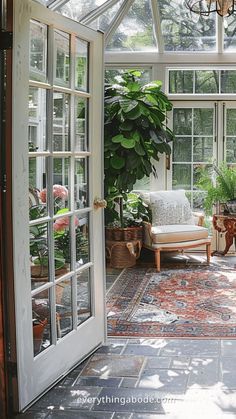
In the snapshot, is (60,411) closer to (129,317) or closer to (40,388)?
(40,388)

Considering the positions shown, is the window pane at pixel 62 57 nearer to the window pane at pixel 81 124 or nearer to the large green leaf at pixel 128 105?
the window pane at pixel 81 124

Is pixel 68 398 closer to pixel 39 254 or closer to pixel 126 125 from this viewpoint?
pixel 39 254

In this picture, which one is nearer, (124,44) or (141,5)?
(141,5)

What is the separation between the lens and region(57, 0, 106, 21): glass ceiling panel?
601 cm

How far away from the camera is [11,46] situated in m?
2.81

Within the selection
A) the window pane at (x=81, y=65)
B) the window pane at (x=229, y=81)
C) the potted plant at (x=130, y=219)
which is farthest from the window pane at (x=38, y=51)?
the window pane at (x=229, y=81)

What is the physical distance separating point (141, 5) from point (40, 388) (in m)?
5.11

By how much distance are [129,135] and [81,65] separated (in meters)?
2.87

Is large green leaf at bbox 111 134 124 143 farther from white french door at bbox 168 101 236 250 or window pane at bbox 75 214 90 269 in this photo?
window pane at bbox 75 214 90 269

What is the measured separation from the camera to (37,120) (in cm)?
311

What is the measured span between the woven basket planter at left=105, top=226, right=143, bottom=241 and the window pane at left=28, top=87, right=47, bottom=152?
3605 millimetres

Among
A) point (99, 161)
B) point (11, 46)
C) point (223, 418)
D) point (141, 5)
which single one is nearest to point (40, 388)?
point (223, 418)

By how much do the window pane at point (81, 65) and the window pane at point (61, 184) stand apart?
0.50 metres

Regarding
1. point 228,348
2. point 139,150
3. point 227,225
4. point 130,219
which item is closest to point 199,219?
point 227,225
